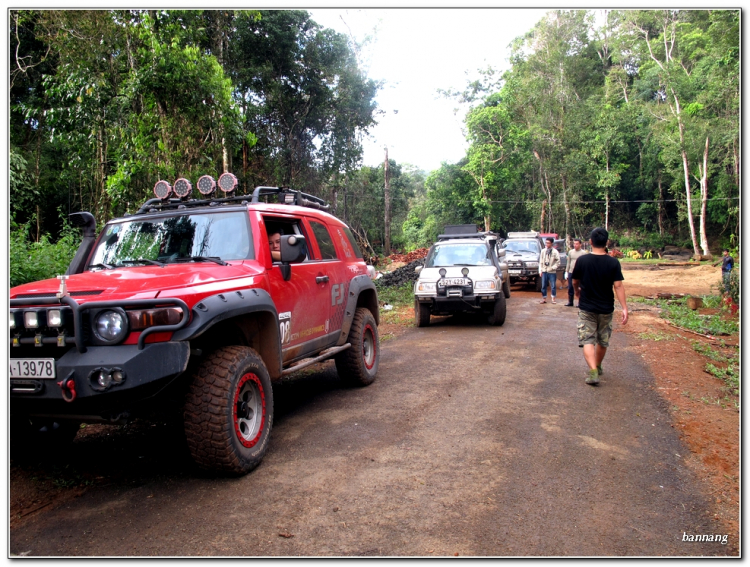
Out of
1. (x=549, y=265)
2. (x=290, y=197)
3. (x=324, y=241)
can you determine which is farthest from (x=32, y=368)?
(x=549, y=265)

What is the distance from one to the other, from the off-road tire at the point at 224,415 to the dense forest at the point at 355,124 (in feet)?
18.3

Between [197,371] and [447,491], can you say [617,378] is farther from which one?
[197,371]

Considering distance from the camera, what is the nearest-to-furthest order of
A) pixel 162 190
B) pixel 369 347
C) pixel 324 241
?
pixel 162 190
pixel 324 241
pixel 369 347

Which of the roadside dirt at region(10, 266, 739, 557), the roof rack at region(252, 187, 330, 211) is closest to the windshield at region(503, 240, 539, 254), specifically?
the roadside dirt at region(10, 266, 739, 557)

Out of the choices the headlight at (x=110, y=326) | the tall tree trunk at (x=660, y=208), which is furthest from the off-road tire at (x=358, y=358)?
the tall tree trunk at (x=660, y=208)

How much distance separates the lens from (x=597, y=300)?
6418 millimetres

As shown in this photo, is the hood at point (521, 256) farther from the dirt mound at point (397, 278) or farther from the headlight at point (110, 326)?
the headlight at point (110, 326)

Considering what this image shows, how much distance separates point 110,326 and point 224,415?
93 cm

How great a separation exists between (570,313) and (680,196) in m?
36.9

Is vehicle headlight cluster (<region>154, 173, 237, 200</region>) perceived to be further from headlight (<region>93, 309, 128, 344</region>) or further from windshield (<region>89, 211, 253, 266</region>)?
headlight (<region>93, 309, 128, 344</region>)

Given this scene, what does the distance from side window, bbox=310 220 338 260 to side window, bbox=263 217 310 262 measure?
1.00ft

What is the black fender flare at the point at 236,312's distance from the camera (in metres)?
3.51

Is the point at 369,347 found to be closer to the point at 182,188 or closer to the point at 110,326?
the point at 182,188

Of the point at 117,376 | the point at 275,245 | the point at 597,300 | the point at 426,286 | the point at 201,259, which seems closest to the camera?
the point at 117,376
